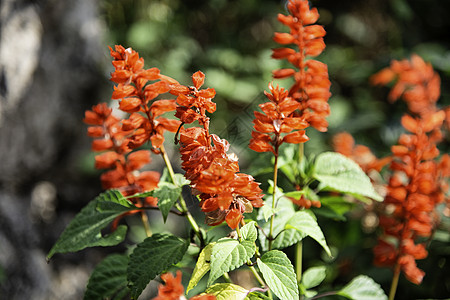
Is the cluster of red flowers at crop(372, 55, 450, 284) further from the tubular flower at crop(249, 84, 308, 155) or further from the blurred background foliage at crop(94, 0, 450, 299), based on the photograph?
the blurred background foliage at crop(94, 0, 450, 299)

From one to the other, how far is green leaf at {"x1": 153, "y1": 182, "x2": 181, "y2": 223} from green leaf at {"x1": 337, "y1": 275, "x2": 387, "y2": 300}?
51 centimetres

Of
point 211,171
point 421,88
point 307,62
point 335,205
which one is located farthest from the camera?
point 421,88

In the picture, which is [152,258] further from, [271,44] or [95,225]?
[271,44]

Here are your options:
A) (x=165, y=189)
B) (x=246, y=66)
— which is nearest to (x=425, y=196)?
(x=165, y=189)

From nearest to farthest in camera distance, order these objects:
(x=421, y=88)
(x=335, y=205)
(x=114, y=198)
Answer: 1. (x=114, y=198)
2. (x=335, y=205)
3. (x=421, y=88)

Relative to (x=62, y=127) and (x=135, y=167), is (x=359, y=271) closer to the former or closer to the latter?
(x=135, y=167)

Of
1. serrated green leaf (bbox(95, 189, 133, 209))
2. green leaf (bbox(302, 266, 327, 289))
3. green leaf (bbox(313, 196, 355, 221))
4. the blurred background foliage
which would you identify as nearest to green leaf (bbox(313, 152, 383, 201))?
green leaf (bbox(313, 196, 355, 221))

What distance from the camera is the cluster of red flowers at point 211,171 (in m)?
0.68

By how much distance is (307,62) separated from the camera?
1.01 metres

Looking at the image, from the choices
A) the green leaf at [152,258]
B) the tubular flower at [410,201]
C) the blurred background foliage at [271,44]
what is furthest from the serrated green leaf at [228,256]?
the blurred background foliage at [271,44]

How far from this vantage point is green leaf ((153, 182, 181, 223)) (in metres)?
0.77

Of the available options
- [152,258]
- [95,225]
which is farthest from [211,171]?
[95,225]

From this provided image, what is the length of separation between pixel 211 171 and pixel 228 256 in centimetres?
14

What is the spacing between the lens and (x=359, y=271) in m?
1.49
